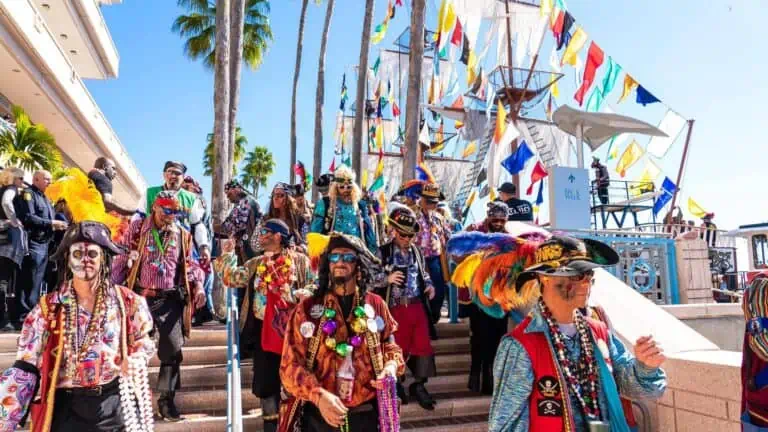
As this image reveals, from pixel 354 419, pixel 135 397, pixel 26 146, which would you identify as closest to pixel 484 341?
pixel 354 419

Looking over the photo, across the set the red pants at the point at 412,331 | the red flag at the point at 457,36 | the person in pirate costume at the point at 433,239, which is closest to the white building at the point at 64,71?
the person in pirate costume at the point at 433,239

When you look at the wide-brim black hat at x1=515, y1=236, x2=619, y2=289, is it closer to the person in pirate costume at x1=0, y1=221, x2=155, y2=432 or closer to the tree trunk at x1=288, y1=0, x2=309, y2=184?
the person in pirate costume at x1=0, y1=221, x2=155, y2=432

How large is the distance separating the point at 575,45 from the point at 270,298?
15.2 meters

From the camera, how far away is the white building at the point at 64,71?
52.6 feet

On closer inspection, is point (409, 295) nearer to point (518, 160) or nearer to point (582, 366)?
point (582, 366)

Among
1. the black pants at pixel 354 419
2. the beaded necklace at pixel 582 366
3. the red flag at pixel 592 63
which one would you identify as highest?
the red flag at pixel 592 63

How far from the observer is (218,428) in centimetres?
490

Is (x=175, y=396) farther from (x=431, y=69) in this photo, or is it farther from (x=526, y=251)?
(x=431, y=69)

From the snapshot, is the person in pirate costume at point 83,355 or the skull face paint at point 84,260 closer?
the person in pirate costume at point 83,355

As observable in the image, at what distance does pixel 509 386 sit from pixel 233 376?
273cm

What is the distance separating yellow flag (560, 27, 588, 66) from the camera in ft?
55.3

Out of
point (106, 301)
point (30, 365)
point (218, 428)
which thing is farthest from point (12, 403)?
point (218, 428)

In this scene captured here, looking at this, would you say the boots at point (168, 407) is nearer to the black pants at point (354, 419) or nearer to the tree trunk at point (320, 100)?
the black pants at point (354, 419)

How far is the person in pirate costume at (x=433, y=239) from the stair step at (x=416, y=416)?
1001 mm
